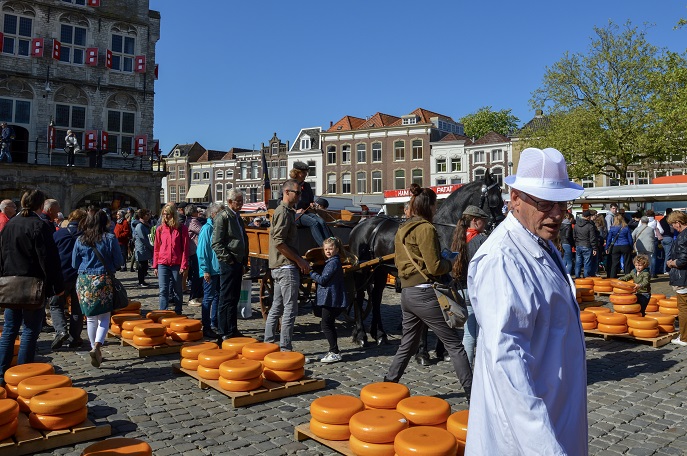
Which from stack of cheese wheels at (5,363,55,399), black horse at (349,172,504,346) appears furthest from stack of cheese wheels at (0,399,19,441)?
black horse at (349,172,504,346)

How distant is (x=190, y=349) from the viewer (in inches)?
235

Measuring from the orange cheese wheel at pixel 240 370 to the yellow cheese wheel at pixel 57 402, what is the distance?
4.10 ft

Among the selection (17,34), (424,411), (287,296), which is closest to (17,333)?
(287,296)

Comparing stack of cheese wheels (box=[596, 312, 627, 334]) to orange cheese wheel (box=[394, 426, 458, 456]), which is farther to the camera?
stack of cheese wheels (box=[596, 312, 627, 334])

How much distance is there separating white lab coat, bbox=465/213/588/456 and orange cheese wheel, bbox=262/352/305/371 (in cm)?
348

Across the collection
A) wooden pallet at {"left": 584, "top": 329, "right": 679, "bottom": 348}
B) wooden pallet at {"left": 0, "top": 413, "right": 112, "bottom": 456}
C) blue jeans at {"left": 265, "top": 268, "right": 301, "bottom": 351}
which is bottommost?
wooden pallet at {"left": 0, "top": 413, "right": 112, "bottom": 456}

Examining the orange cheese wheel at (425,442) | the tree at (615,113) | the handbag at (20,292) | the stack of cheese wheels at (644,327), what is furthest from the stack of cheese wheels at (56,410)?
the tree at (615,113)

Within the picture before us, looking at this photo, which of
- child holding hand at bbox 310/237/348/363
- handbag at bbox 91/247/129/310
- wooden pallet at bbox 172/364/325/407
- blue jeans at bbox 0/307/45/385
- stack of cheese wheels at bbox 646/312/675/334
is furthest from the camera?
stack of cheese wheels at bbox 646/312/675/334

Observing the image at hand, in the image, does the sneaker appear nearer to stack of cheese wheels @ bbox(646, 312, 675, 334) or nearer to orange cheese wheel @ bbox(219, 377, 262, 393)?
orange cheese wheel @ bbox(219, 377, 262, 393)

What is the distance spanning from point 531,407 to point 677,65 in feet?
93.0

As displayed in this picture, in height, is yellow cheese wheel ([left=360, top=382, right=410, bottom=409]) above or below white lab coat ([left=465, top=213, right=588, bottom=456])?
below

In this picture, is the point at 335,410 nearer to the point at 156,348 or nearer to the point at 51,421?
the point at 51,421

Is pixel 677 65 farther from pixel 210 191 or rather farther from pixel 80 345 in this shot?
pixel 210 191

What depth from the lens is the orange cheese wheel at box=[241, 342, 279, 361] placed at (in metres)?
5.61
